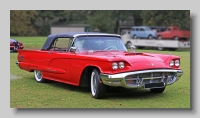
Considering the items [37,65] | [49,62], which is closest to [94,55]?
[49,62]

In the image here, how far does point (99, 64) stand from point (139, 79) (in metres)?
0.88

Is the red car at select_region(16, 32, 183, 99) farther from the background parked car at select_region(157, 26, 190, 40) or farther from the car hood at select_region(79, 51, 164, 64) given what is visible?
the background parked car at select_region(157, 26, 190, 40)

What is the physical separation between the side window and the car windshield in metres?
0.30

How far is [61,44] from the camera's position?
9352 millimetres

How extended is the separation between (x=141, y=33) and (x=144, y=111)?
29.2 m

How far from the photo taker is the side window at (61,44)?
897cm

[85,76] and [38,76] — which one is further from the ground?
[85,76]

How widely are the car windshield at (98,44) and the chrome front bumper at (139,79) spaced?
1.54 m

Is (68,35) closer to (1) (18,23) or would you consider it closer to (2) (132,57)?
(2) (132,57)

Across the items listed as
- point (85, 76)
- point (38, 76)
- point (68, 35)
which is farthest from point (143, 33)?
point (85, 76)

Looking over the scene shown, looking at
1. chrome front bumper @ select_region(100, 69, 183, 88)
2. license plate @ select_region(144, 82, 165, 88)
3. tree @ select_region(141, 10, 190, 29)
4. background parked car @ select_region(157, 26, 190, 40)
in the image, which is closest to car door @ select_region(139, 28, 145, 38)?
tree @ select_region(141, 10, 190, 29)

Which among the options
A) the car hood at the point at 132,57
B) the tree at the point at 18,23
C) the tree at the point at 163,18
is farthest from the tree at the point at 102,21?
the car hood at the point at 132,57

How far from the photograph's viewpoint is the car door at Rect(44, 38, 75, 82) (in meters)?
8.44

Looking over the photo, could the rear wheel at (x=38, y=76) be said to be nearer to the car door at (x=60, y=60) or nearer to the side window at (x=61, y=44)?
the car door at (x=60, y=60)
